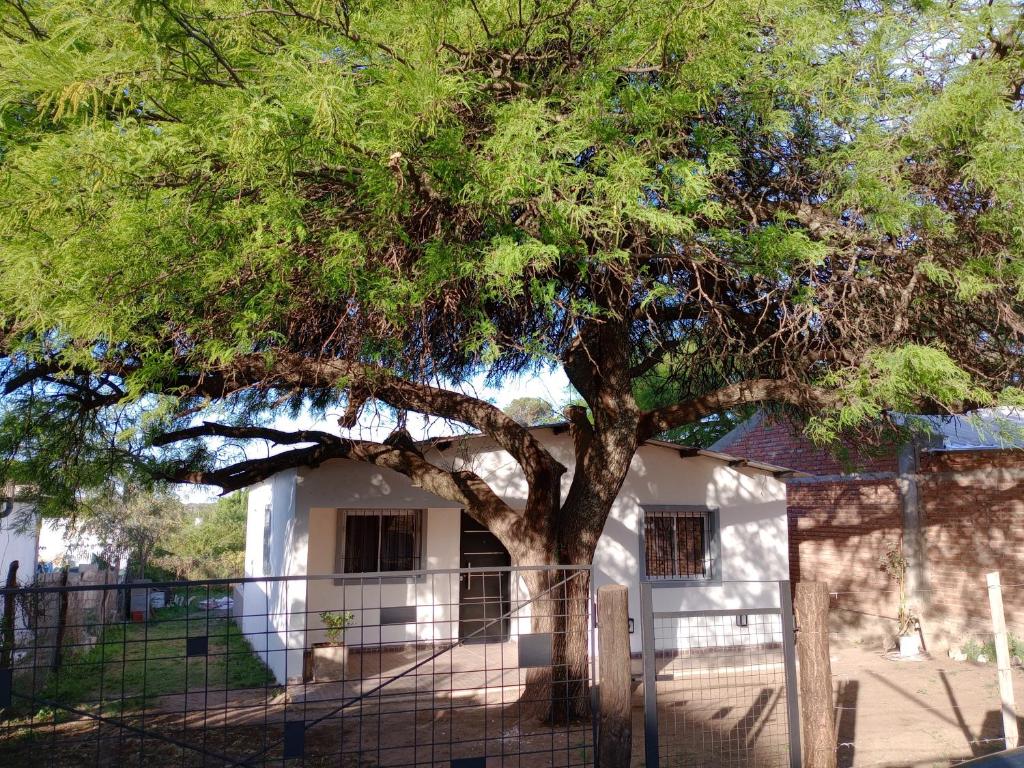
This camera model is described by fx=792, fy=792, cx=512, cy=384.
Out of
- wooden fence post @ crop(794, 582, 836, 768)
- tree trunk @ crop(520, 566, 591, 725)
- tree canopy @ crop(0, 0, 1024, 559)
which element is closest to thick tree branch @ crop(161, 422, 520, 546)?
tree trunk @ crop(520, 566, 591, 725)

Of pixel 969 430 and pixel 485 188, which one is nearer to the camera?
pixel 485 188

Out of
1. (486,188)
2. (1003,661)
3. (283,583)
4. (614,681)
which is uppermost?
(486,188)

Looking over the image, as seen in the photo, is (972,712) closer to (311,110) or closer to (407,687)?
(407,687)

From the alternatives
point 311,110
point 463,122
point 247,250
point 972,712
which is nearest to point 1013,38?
point 463,122

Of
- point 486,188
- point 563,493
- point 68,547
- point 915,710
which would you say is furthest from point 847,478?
point 68,547

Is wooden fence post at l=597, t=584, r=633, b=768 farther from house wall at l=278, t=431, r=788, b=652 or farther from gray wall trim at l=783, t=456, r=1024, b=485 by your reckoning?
gray wall trim at l=783, t=456, r=1024, b=485

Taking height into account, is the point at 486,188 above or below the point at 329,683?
above

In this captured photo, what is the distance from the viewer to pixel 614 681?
4867mm

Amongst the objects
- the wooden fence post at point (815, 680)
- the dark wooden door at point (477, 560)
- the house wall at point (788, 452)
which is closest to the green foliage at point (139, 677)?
the dark wooden door at point (477, 560)

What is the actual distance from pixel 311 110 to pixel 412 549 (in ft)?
31.1

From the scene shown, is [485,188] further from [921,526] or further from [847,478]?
[847,478]

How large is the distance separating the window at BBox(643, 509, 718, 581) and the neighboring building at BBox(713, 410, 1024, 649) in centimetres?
189

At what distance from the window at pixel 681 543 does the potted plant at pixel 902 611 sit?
3.34 metres

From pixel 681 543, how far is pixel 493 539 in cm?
318
